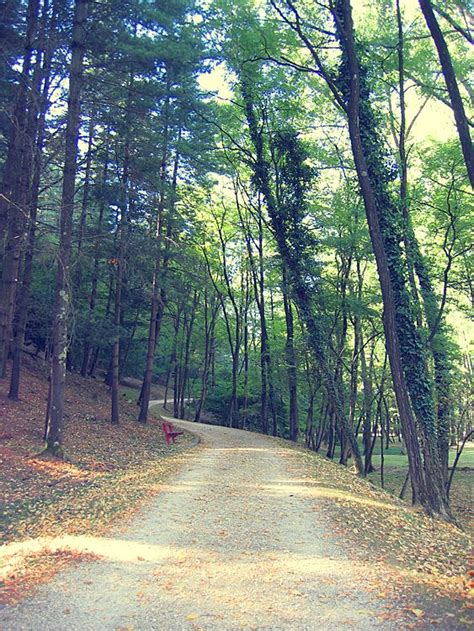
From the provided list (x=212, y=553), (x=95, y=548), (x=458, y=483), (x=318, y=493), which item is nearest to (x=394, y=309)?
(x=318, y=493)

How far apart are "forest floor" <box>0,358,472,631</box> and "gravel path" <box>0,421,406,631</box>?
0.05 ft

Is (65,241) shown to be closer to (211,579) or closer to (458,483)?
(211,579)

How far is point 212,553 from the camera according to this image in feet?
17.5

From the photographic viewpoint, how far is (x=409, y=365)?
1202 centimetres

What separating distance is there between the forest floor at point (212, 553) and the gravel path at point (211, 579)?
0.02 meters

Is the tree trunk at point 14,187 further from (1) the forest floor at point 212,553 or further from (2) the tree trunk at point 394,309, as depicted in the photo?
(2) the tree trunk at point 394,309

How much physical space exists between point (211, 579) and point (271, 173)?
17360 millimetres

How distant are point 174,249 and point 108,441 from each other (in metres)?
7.06


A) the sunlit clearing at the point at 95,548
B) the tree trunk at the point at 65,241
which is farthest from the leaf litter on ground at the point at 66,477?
the tree trunk at the point at 65,241

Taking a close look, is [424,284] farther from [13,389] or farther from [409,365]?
[13,389]

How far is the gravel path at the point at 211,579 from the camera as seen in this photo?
3814 millimetres

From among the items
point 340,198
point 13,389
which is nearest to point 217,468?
point 13,389

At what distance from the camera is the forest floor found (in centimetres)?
395

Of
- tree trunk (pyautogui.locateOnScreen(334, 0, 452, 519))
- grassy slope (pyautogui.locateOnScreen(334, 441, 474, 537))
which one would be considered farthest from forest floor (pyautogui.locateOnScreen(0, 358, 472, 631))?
grassy slope (pyautogui.locateOnScreen(334, 441, 474, 537))
